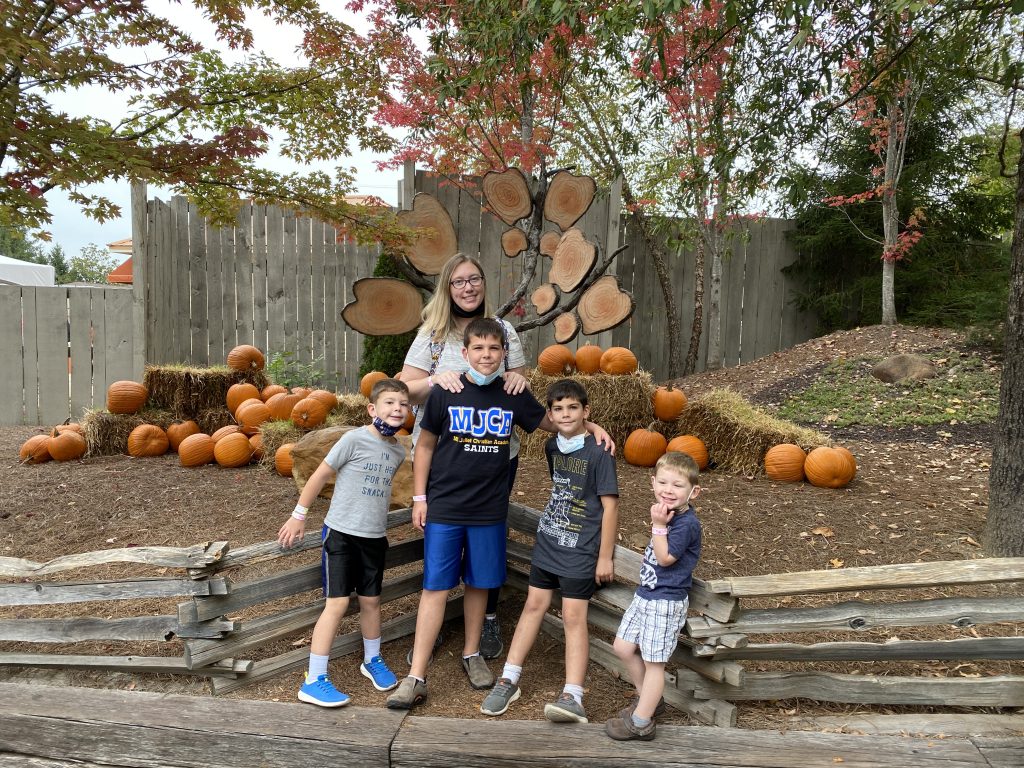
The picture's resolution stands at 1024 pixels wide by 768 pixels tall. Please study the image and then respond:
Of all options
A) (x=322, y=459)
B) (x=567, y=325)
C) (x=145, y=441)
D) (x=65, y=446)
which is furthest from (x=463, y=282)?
(x=65, y=446)

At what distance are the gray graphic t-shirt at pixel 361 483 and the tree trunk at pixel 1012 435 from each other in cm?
333

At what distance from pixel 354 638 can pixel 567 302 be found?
3.59 metres

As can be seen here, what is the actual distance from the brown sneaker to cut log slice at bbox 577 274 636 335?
3.62m

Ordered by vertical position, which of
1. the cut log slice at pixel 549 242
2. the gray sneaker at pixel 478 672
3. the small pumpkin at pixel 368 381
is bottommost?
the gray sneaker at pixel 478 672

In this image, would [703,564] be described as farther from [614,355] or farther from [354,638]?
[614,355]

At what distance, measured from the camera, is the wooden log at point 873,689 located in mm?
2947

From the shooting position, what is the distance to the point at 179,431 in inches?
263

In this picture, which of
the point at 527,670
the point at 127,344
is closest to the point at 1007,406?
the point at 527,670

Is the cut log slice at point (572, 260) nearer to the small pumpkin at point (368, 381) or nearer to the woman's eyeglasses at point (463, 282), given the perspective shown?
the small pumpkin at point (368, 381)

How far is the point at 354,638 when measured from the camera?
11.5 ft

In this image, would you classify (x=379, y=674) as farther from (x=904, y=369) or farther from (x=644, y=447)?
(x=904, y=369)

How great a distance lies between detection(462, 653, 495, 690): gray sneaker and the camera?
10.4 ft

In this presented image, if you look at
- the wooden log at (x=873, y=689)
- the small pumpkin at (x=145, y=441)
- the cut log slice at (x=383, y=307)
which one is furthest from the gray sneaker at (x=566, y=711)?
the small pumpkin at (x=145, y=441)

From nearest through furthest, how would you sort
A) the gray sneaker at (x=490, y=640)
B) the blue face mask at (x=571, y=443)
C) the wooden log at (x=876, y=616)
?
1. the wooden log at (x=876, y=616)
2. the blue face mask at (x=571, y=443)
3. the gray sneaker at (x=490, y=640)
